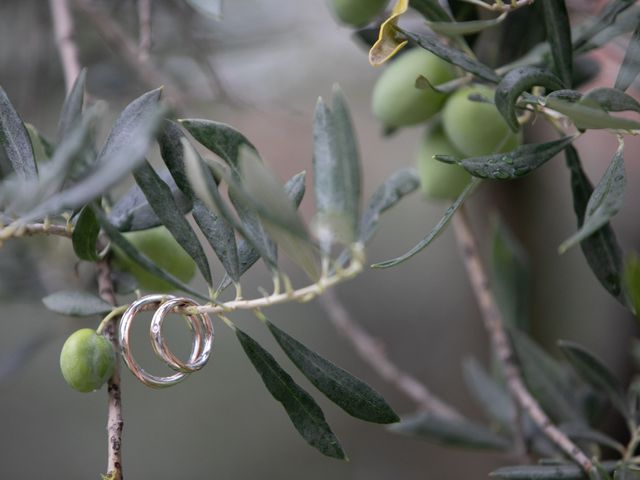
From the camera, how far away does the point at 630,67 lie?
512 mm

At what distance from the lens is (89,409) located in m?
2.11

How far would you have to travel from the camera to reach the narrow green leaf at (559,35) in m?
0.52

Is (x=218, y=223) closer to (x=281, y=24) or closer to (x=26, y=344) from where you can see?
(x=26, y=344)

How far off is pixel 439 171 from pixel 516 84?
25 centimetres

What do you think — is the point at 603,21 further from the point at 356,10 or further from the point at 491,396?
the point at 491,396

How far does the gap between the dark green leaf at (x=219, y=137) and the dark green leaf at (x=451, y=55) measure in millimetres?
133

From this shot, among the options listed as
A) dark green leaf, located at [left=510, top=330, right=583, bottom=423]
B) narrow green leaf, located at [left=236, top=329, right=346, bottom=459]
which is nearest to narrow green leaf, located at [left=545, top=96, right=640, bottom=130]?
narrow green leaf, located at [left=236, top=329, right=346, bottom=459]

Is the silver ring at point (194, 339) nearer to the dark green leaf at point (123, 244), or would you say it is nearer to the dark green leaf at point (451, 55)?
the dark green leaf at point (123, 244)

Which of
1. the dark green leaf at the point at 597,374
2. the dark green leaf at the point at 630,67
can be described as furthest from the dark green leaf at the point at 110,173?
the dark green leaf at the point at 597,374

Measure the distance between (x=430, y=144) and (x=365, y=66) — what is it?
1.12m

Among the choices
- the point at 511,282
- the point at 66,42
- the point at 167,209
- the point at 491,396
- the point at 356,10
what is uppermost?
the point at 66,42

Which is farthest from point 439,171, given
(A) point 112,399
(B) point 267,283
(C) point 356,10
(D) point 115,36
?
(B) point 267,283

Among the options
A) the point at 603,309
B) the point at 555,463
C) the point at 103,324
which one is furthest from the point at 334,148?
the point at 603,309

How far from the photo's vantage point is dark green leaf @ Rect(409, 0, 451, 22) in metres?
0.56
